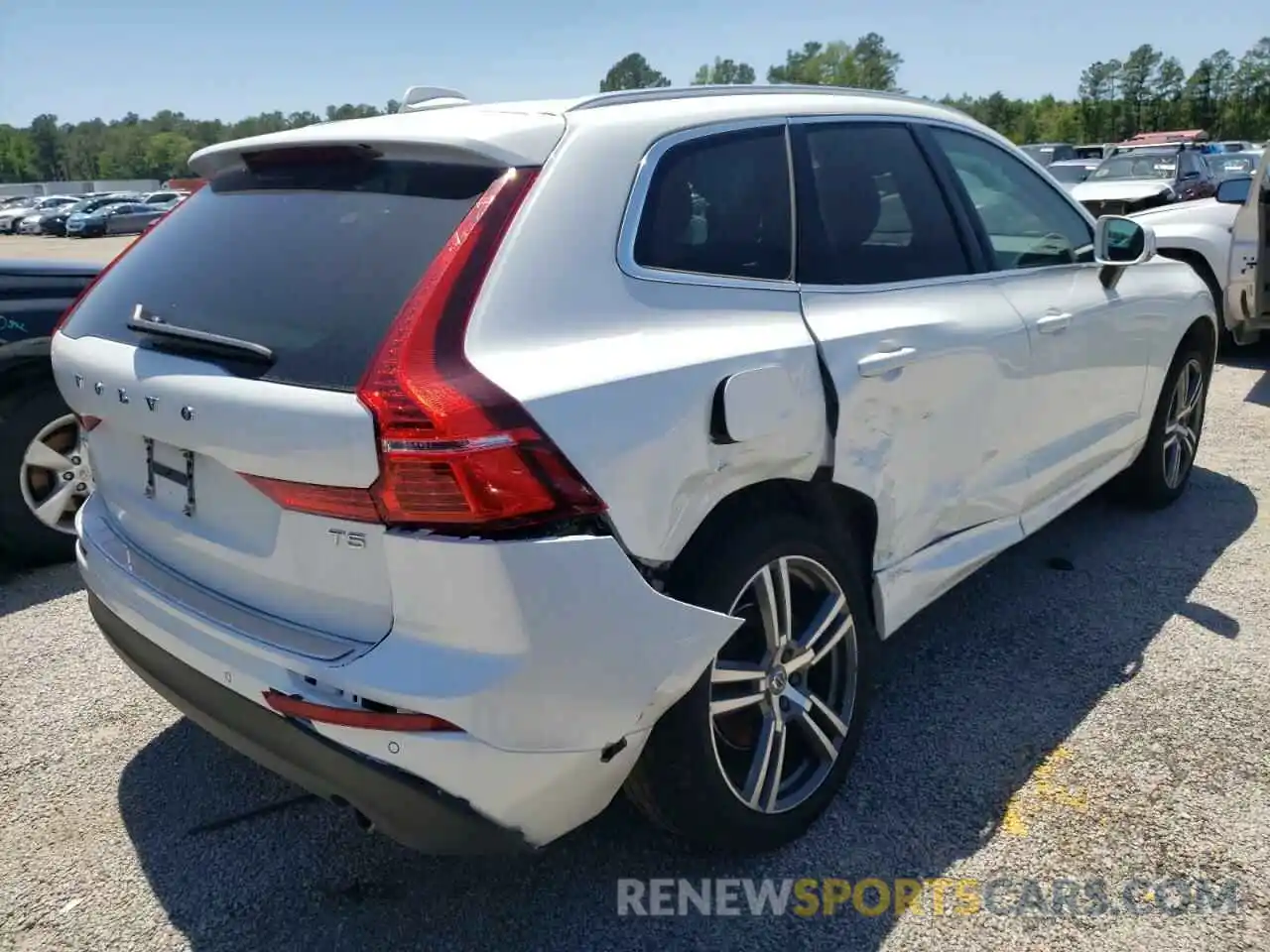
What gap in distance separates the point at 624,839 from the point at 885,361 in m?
1.43

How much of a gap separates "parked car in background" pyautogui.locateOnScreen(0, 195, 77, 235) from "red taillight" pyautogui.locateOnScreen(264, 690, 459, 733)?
62304 mm

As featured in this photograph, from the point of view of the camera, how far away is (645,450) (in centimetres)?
208

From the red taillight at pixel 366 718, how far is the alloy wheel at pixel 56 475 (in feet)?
9.91

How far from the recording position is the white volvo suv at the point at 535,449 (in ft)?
6.29

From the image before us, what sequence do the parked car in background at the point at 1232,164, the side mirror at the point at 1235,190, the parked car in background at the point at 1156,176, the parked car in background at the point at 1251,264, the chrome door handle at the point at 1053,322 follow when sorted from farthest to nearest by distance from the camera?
1. the parked car in background at the point at 1232,164
2. the parked car in background at the point at 1156,176
3. the side mirror at the point at 1235,190
4. the parked car in background at the point at 1251,264
5. the chrome door handle at the point at 1053,322

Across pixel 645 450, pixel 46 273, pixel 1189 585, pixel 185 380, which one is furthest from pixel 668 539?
pixel 46 273

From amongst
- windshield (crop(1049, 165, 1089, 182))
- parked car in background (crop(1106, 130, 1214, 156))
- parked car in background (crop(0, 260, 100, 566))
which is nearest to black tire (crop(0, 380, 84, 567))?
parked car in background (crop(0, 260, 100, 566))

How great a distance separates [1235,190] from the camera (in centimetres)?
757

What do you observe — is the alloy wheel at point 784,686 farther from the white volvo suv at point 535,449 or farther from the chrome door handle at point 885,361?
the chrome door handle at point 885,361

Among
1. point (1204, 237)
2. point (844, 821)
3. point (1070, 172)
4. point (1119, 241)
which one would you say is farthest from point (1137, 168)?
point (844, 821)

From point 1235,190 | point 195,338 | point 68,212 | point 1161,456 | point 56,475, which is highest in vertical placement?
point 195,338

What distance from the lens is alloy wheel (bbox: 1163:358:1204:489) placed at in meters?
4.87

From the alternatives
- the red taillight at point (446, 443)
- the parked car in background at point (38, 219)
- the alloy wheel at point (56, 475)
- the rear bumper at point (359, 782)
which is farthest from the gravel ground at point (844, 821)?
the parked car in background at point (38, 219)

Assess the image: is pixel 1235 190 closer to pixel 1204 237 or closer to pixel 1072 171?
pixel 1204 237
